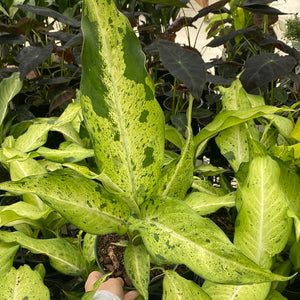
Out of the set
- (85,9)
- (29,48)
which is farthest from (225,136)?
(29,48)

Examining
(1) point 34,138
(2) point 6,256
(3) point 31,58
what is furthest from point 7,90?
(2) point 6,256

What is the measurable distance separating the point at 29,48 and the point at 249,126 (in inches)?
27.8

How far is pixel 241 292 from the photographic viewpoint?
63cm

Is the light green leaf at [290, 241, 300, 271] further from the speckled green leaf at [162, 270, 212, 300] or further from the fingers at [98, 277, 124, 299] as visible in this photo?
the fingers at [98, 277, 124, 299]

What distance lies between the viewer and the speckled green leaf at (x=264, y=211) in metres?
0.62

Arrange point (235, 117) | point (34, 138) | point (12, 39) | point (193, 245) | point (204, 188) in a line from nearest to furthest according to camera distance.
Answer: point (193, 245), point (235, 117), point (204, 188), point (34, 138), point (12, 39)

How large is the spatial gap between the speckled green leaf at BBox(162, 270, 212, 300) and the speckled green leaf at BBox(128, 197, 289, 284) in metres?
0.08

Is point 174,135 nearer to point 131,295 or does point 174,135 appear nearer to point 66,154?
point 66,154

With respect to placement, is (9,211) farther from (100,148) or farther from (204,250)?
(204,250)

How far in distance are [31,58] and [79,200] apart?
2.08 ft

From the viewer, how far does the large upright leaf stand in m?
0.57

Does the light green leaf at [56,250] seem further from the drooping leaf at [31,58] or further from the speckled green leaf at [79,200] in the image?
the drooping leaf at [31,58]

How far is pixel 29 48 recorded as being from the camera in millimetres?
1170

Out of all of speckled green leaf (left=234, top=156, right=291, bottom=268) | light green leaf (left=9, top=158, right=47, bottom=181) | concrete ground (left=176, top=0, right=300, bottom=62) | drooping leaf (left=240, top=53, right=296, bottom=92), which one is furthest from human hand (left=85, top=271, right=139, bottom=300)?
concrete ground (left=176, top=0, right=300, bottom=62)
